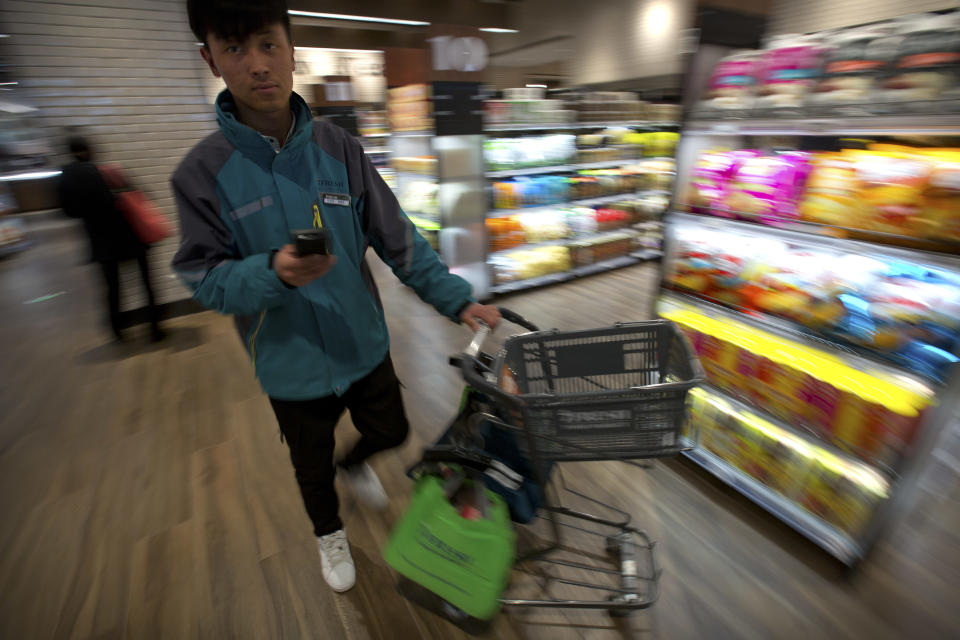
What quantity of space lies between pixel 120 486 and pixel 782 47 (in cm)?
367

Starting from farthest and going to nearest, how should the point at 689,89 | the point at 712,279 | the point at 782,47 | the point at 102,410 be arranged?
the point at 102,410 < the point at 712,279 < the point at 689,89 < the point at 782,47

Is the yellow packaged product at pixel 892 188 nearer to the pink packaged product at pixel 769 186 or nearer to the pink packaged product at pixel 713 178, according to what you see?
the pink packaged product at pixel 769 186

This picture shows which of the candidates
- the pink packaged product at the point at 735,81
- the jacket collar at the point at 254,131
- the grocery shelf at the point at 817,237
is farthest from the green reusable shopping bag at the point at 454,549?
the pink packaged product at the point at 735,81

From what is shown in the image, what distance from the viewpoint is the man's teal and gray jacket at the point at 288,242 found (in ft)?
3.53

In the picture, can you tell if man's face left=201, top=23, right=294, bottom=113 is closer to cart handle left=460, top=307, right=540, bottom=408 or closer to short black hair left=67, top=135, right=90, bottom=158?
cart handle left=460, top=307, right=540, bottom=408

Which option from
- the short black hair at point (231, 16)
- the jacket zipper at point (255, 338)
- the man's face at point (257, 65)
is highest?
the short black hair at point (231, 16)

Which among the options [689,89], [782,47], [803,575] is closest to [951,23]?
[782,47]

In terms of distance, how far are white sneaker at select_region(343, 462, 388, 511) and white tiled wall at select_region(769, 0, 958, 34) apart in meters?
5.34

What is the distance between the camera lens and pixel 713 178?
1.91 m

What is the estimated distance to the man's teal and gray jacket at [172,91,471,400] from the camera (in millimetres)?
1075

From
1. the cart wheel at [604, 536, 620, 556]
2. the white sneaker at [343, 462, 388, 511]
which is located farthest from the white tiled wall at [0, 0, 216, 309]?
the cart wheel at [604, 536, 620, 556]

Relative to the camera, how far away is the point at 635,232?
18.5 feet

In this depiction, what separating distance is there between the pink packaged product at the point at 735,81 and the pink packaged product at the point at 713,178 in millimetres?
211

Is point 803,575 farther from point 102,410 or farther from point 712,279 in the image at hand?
point 102,410
